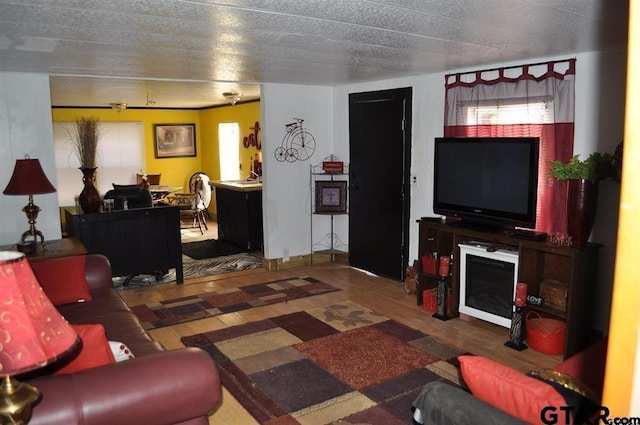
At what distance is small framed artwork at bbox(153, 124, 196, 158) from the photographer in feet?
32.7

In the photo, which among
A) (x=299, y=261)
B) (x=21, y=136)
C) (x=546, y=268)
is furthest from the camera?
(x=299, y=261)

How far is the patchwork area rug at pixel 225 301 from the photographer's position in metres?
4.48

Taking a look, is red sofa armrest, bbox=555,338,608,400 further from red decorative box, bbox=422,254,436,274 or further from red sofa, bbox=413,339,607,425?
Result: red decorative box, bbox=422,254,436,274

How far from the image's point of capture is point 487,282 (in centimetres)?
414

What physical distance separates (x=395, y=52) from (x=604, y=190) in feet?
5.94

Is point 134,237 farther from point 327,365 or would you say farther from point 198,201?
point 198,201

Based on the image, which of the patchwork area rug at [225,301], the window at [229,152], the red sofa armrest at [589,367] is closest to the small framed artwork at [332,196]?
the patchwork area rug at [225,301]

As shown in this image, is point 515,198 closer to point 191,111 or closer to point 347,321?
point 347,321

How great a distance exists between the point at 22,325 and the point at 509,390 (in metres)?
1.43

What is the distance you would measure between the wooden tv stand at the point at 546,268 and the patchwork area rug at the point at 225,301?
49.1 inches

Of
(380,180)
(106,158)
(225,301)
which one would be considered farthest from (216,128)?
(225,301)

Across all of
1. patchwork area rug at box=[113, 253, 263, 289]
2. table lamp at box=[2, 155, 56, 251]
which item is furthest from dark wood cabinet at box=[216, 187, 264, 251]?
table lamp at box=[2, 155, 56, 251]

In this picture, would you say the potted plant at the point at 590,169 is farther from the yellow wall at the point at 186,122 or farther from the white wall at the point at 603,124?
the yellow wall at the point at 186,122

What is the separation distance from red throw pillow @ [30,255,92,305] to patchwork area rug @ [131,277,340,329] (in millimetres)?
896
